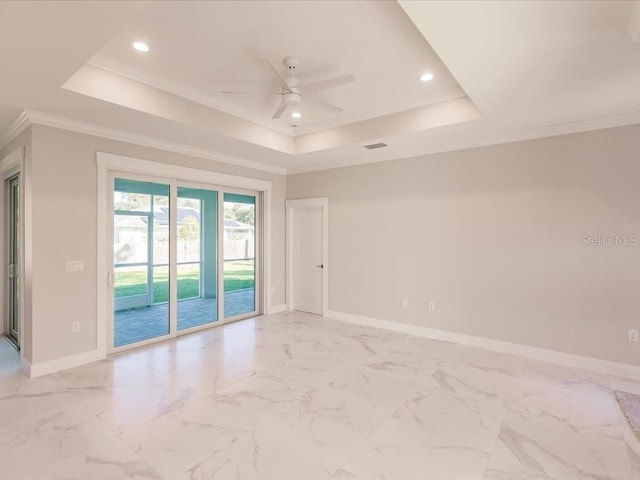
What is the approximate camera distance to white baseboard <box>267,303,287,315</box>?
6.21 meters

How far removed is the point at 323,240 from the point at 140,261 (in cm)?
293

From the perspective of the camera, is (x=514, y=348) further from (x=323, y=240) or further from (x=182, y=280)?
(x=182, y=280)

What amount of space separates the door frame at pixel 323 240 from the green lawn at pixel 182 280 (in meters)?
0.74

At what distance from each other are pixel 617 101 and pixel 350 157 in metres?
3.23

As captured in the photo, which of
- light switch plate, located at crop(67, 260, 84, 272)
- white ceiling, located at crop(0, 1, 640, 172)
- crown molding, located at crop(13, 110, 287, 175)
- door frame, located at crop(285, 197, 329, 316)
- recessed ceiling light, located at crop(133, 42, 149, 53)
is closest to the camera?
white ceiling, located at crop(0, 1, 640, 172)

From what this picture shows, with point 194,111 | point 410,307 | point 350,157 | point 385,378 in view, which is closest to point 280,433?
point 385,378

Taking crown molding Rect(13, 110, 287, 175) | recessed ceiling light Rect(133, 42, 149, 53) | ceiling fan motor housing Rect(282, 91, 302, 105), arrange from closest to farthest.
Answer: recessed ceiling light Rect(133, 42, 149, 53)
ceiling fan motor housing Rect(282, 91, 302, 105)
crown molding Rect(13, 110, 287, 175)

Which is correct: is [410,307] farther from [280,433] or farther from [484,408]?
[280,433]

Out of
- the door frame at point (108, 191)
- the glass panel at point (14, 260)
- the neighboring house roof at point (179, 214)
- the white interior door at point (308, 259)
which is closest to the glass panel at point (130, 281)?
the door frame at point (108, 191)

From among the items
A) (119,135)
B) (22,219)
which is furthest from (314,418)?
(119,135)

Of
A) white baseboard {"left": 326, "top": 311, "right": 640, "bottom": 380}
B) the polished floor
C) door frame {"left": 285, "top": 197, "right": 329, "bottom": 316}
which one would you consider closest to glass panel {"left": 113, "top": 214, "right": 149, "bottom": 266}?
the polished floor

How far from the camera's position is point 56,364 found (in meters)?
3.66

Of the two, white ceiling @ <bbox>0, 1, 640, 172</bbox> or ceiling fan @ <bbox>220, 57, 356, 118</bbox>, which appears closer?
white ceiling @ <bbox>0, 1, 640, 172</bbox>

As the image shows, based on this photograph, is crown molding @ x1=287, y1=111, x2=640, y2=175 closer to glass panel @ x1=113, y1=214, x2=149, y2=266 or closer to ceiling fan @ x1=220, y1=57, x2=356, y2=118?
ceiling fan @ x1=220, y1=57, x2=356, y2=118
